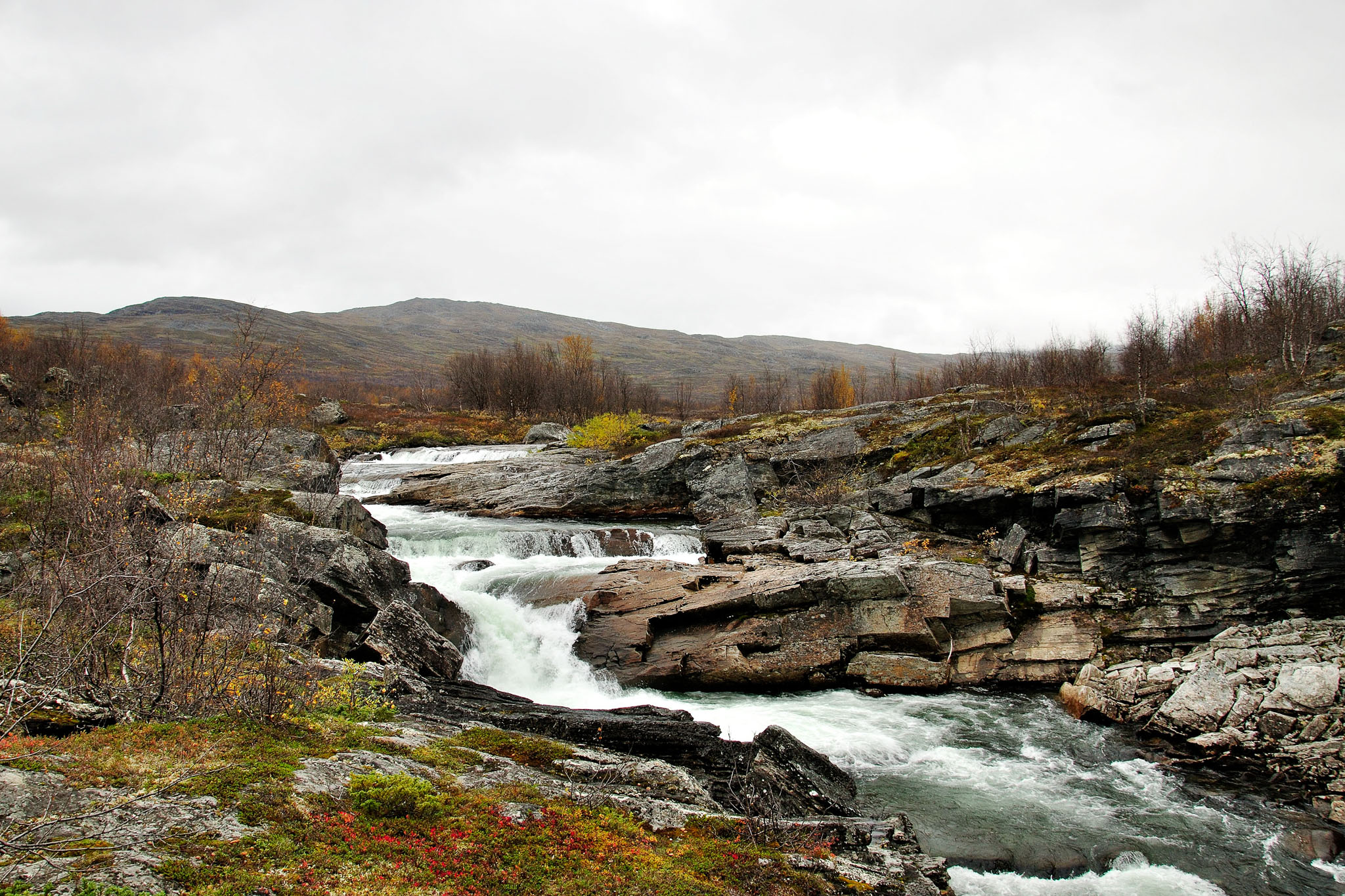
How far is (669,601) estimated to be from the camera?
1742cm

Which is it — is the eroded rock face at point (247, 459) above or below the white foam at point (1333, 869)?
above

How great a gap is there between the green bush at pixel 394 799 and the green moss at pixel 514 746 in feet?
6.86

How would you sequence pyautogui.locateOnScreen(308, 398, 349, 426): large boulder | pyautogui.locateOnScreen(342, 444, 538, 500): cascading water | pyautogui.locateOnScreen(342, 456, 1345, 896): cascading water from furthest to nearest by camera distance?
pyautogui.locateOnScreen(308, 398, 349, 426): large boulder, pyautogui.locateOnScreen(342, 444, 538, 500): cascading water, pyautogui.locateOnScreen(342, 456, 1345, 896): cascading water

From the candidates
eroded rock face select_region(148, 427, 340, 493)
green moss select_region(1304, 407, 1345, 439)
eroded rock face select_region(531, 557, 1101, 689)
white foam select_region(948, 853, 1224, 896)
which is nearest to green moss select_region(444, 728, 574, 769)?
white foam select_region(948, 853, 1224, 896)

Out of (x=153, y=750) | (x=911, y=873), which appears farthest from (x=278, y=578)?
(x=911, y=873)

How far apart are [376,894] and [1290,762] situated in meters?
14.9

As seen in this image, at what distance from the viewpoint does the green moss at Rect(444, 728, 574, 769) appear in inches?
326

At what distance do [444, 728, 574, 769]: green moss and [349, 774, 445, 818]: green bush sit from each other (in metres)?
2.09

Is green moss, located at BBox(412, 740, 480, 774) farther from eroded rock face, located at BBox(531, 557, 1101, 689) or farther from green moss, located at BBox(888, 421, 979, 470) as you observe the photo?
green moss, located at BBox(888, 421, 979, 470)

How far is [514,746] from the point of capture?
28.4 feet

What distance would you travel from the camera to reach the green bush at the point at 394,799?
5.96 meters

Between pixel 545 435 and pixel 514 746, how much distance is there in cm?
4642

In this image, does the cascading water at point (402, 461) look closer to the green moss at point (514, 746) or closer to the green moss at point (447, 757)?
the green moss at point (514, 746)

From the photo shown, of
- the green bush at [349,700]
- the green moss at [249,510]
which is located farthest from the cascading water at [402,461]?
the green bush at [349,700]
